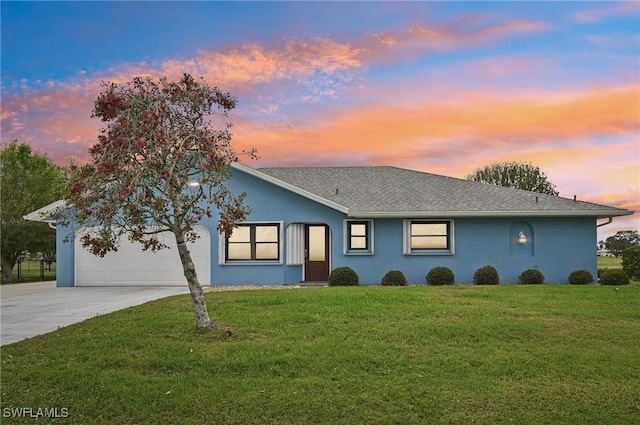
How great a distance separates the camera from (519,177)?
48.3m

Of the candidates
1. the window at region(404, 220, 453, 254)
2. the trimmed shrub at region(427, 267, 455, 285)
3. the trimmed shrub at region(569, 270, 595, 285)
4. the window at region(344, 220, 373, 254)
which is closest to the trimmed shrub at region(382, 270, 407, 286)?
the trimmed shrub at region(427, 267, 455, 285)

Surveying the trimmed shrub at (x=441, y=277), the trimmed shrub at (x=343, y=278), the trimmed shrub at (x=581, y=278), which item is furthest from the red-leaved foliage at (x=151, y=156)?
the trimmed shrub at (x=581, y=278)

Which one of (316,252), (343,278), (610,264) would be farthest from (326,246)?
(610,264)

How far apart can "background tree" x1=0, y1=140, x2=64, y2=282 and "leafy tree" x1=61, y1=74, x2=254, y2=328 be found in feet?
62.9

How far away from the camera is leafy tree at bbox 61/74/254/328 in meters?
8.68

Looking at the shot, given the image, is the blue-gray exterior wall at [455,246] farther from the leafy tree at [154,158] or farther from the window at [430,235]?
the leafy tree at [154,158]

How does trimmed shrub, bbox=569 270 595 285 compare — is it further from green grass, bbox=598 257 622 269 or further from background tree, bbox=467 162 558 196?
background tree, bbox=467 162 558 196

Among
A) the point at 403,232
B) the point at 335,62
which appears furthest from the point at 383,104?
the point at 403,232

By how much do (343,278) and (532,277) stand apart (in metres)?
→ 6.68

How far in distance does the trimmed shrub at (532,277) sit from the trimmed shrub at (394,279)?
14.0ft

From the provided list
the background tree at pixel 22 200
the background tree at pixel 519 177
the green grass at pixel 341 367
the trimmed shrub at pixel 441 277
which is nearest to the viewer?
the green grass at pixel 341 367

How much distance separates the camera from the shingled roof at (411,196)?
1945cm

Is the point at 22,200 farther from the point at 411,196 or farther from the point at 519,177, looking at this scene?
the point at 519,177

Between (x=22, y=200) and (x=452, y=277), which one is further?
(x=22, y=200)
